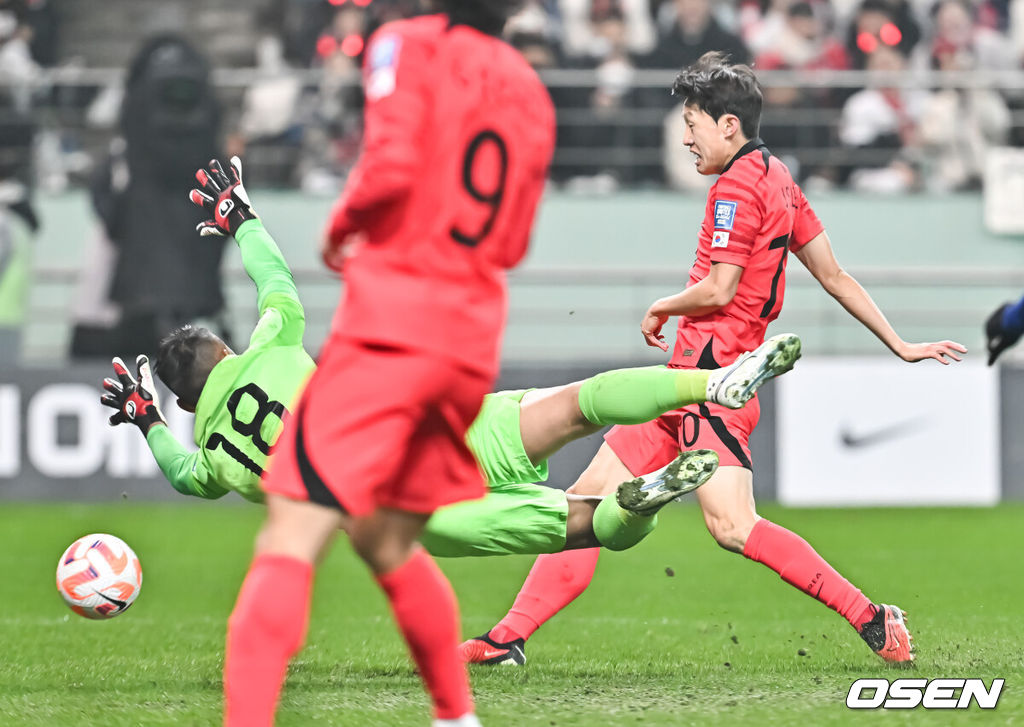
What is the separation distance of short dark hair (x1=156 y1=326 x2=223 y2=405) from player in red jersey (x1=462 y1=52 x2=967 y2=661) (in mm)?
1496

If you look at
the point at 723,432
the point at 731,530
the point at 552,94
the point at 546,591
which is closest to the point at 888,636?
the point at 731,530

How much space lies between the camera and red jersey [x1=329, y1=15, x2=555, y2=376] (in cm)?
378

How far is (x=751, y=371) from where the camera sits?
507 centimetres

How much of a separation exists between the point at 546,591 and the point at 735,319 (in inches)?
52.4

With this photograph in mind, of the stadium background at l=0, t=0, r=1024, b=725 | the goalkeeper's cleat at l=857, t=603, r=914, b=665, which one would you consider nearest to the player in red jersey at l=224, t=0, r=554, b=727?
the goalkeeper's cleat at l=857, t=603, r=914, b=665

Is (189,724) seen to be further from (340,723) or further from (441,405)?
(441,405)

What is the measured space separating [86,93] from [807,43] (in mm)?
7274

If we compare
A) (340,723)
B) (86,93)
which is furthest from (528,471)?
(86,93)

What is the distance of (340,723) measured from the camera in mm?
4992

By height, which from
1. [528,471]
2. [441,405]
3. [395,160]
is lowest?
[528,471]

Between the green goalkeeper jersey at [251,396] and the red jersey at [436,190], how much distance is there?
6.44ft

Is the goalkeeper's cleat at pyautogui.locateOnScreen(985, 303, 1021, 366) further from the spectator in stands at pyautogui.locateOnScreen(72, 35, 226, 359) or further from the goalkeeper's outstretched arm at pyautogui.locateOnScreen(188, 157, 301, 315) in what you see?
the spectator in stands at pyautogui.locateOnScreen(72, 35, 226, 359)

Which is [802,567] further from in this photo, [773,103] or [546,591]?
[773,103]

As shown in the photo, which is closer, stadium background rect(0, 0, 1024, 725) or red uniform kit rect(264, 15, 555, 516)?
red uniform kit rect(264, 15, 555, 516)
